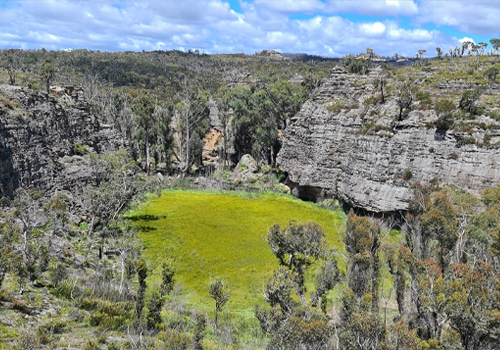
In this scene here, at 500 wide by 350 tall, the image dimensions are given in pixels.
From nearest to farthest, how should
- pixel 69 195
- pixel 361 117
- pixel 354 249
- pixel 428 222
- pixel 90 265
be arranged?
pixel 428 222 < pixel 354 249 < pixel 90 265 < pixel 69 195 < pixel 361 117

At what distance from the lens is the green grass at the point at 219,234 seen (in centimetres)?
2807

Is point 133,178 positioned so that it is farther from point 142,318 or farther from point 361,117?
point 361,117

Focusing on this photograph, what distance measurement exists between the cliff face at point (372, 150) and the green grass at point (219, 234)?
493cm

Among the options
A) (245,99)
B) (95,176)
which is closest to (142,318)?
(95,176)

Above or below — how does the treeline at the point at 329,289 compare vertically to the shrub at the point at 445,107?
below

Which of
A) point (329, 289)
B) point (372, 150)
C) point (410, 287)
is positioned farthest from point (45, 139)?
point (372, 150)

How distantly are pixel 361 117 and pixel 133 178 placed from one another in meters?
31.8

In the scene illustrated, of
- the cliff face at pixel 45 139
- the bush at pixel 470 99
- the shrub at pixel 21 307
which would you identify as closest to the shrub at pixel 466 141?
the bush at pixel 470 99

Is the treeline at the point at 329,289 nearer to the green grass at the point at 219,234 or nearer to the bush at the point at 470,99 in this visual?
the green grass at the point at 219,234

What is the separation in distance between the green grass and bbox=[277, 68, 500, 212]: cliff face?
16.2 feet

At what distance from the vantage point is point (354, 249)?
22438 mm

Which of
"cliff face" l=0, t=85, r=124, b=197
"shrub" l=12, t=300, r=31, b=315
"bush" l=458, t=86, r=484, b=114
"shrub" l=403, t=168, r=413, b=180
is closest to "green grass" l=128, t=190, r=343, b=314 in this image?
"cliff face" l=0, t=85, r=124, b=197

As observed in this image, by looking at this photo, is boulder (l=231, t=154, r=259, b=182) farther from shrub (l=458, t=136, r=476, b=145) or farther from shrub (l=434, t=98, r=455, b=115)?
shrub (l=458, t=136, r=476, b=145)

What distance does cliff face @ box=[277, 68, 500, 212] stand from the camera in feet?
115
